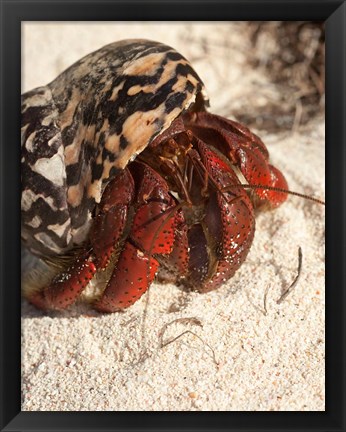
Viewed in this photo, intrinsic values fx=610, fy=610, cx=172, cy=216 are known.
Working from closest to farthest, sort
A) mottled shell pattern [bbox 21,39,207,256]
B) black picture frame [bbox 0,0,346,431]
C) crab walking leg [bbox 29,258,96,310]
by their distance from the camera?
1. black picture frame [bbox 0,0,346,431]
2. mottled shell pattern [bbox 21,39,207,256]
3. crab walking leg [bbox 29,258,96,310]

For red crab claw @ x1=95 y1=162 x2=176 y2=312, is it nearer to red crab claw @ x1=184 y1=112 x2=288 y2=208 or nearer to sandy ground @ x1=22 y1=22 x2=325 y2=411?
sandy ground @ x1=22 y1=22 x2=325 y2=411

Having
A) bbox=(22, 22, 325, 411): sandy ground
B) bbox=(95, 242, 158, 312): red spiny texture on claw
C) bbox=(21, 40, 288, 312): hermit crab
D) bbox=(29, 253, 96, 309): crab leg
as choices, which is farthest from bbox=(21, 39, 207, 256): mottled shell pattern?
bbox=(22, 22, 325, 411): sandy ground

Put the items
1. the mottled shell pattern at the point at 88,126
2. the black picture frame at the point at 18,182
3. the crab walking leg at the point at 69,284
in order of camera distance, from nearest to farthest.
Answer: the black picture frame at the point at 18,182 < the mottled shell pattern at the point at 88,126 < the crab walking leg at the point at 69,284

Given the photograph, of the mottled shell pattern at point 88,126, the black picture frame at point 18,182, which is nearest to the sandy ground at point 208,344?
the black picture frame at point 18,182

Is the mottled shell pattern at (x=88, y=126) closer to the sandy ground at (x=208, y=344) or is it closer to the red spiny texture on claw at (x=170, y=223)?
the red spiny texture on claw at (x=170, y=223)

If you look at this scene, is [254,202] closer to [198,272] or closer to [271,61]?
[198,272]
